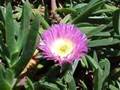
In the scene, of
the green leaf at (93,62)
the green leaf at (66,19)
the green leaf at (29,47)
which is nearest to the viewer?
the green leaf at (29,47)

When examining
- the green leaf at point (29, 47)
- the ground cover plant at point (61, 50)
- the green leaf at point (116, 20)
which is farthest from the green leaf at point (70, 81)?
the green leaf at point (116, 20)

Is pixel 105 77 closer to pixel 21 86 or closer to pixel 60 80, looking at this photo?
pixel 60 80

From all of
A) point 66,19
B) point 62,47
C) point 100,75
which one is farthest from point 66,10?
point 100,75

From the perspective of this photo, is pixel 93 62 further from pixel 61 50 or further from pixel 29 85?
pixel 29 85

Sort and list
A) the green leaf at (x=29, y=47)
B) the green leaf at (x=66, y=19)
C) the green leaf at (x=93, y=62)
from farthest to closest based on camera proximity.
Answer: the green leaf at (x=66, y=19) < the green leaf at (x=93, y=62) < the green leaf at (x=29, y=47)

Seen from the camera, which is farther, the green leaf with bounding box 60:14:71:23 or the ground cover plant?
the green leaf with bounding box 60:14:71:23

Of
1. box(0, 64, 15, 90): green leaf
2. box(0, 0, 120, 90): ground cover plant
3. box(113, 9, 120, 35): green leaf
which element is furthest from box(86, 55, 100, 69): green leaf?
box(0, 64, 15, 90): green leaf

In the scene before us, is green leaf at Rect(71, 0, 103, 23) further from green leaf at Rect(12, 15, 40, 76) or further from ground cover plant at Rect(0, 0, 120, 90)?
green leaf at Rect(12, 15, 40, 76)

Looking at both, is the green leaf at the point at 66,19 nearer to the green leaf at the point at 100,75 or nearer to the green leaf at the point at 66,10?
the green leaf at the point at 66,10
